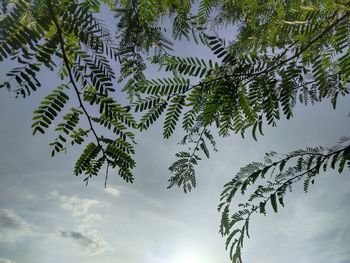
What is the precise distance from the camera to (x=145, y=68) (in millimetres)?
3209

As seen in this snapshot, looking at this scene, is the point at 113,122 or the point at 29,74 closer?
the point at 29,74

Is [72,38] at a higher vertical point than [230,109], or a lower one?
lower

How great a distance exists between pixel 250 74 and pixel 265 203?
1.48 metres

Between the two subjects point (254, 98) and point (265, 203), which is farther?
→ point (265, 203)

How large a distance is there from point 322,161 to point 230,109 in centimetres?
133

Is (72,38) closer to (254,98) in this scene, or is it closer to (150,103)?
(150,103)

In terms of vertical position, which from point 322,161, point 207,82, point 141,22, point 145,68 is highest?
point 141,22

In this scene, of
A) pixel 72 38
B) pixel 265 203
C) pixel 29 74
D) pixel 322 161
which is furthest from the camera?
pixel 265 203

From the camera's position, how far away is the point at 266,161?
10.4ft

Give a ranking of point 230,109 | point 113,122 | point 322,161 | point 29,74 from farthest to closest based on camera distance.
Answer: point 322,161 → point 230,109 → point 113,122 → point 29,74

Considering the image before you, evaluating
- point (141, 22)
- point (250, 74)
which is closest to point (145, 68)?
point (141, 22)

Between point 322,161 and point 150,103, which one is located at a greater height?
point 322,161

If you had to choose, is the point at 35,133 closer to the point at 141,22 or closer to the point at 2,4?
the point at 2,4

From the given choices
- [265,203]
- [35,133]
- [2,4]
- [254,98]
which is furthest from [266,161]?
[2,4]
